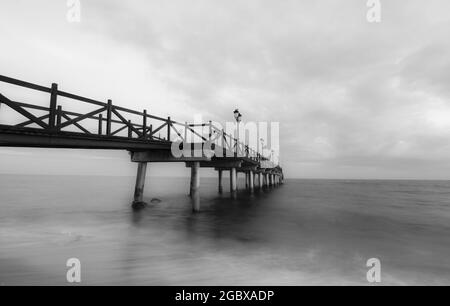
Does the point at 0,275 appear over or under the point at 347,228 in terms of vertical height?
over

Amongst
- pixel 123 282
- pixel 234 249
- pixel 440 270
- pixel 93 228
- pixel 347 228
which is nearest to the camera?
pixel 123 282

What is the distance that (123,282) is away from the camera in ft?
20.8

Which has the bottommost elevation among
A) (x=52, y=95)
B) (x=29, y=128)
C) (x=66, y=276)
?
(x=66, y=276)

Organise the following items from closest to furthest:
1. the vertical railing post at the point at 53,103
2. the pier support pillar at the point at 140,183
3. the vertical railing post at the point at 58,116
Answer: the vertical railing post at the point at 53,103, the vertical railing post at the point at 58,116, the pier support pillar at the point at 140,183

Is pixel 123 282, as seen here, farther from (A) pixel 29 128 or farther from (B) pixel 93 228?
(B) pixel 93 228

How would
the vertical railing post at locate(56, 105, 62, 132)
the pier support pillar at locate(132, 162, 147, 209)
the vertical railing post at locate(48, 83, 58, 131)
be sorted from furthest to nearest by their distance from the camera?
1. the pier support pillar at locate(132, 162, 147, 209)
2. the vertical railing post at locate(56, 105, 62, 132)
3. the vertical railing post at locate(48, 83, 58, 131)

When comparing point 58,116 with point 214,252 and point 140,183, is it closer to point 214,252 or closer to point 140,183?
point 214,252

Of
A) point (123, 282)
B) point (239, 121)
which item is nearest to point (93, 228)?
point (123, 282)

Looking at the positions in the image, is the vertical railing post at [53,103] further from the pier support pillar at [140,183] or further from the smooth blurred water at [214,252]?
the pier support pillar at [140,183]

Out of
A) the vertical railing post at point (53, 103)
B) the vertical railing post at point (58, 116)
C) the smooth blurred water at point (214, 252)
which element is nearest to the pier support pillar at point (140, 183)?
the smooth blurred water at point (214, 252)

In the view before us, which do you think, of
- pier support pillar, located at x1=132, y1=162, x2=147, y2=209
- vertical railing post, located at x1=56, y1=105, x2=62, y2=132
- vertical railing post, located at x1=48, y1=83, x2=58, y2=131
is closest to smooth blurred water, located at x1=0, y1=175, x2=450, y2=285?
pier support pillar, located at x1=132, y1=162, x2=147, y2=209

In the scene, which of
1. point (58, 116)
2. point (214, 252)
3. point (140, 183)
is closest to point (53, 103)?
point (58, 116)

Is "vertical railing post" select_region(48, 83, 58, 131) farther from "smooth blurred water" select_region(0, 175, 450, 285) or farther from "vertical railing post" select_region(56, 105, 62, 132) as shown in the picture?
"smooth blurred water" select_region(0, 175, 450, 285)
